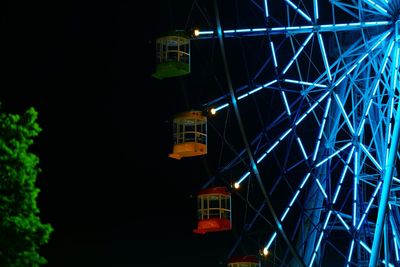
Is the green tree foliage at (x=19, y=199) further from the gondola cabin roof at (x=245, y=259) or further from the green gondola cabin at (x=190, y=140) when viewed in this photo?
the gondola cabin roof at (x=245, y=259)

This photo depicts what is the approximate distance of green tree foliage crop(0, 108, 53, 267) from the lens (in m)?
21.5

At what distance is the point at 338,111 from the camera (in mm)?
32344

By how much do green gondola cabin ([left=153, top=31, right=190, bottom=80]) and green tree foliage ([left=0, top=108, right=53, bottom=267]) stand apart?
23.7ft

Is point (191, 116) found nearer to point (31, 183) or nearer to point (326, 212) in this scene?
point (326, 212)

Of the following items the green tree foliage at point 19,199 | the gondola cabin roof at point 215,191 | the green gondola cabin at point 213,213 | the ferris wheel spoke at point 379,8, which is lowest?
the green tree foliage at point 19,199

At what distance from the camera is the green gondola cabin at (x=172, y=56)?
29578 mm

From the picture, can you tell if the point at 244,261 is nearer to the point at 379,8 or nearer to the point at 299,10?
the point at 299,10

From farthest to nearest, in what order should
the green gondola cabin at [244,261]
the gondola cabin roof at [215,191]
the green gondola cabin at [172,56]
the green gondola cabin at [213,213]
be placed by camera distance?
the green gondola cabin at [244,261] < the gondola cabin roof at [215,191] < the green gondola cabin at [213,213] < the green gondola cabin at [172,56]

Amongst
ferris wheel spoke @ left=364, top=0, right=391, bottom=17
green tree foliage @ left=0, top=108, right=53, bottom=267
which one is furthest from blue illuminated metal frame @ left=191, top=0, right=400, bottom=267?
green tree foliage @ left=0, top=108, right=53, bottom=267

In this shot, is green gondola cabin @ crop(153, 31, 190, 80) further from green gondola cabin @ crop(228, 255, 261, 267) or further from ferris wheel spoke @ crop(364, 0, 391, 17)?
green gondola cabin @ crop(228, 255, 261, 267)

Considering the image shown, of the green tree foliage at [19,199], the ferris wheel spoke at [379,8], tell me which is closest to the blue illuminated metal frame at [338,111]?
the ferris wheel spoke at [379,8]

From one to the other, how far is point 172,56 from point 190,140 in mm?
2084

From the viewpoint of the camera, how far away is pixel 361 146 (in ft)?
102

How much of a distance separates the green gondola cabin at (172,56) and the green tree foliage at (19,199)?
723cm
